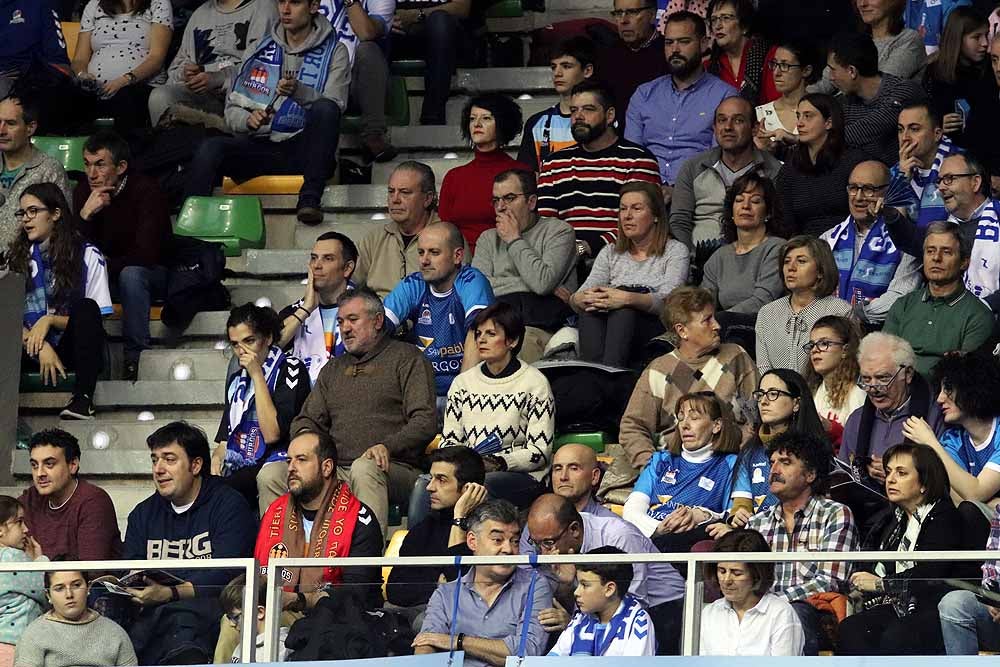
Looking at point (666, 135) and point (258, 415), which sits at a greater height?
point (666, 135)

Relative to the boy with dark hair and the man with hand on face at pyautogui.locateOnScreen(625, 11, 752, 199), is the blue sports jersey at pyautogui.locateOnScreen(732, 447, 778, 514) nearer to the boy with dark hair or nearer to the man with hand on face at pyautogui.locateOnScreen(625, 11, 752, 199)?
the man with hand on face at pyautogui.locateOnScreen(625, 11, 752, 199)

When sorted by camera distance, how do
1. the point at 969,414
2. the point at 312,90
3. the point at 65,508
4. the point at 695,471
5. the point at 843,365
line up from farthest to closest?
the point at 312,90 → the point at 65,508 → the point at 843,365 → the point at 695,471 → the point at 969,414

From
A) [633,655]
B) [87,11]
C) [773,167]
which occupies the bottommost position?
[633,655]

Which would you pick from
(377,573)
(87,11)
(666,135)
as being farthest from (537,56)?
(377,573)

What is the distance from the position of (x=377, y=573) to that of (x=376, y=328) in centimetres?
230

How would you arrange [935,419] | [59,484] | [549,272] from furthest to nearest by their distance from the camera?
[549,272]
[59,484]
[935,419]

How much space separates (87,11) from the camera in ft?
38.7

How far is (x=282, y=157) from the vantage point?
10.9m

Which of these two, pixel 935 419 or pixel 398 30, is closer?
pixel 935 419

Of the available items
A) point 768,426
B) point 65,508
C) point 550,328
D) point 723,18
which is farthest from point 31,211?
point 768,426

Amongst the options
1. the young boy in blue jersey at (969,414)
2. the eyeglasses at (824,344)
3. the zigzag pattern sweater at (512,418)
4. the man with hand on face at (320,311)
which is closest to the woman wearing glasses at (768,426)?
the eyeglasses at (824,344)

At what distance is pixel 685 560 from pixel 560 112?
4.33 m

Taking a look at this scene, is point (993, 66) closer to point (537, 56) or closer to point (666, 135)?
point (666, 135)

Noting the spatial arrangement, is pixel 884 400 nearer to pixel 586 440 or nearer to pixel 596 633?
pixel 586 440
